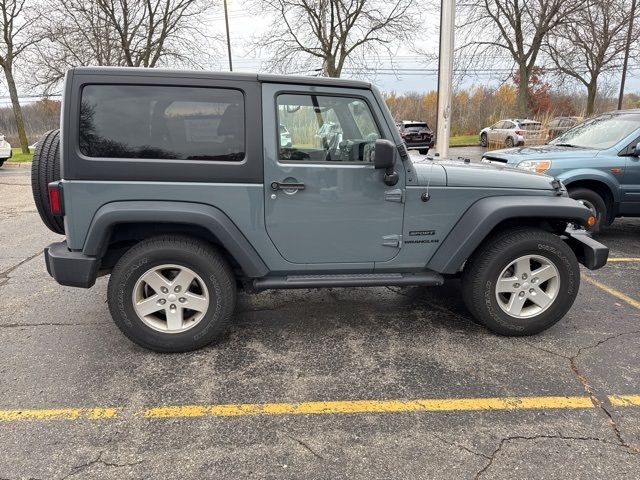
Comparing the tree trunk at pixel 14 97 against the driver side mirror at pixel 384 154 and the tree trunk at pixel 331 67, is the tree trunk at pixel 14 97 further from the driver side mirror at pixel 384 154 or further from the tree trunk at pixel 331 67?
the driver side mirror at pixel 384 154

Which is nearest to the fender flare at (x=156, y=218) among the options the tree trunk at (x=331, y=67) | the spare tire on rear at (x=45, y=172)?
the spare tire on rear at (x=45, y=172)

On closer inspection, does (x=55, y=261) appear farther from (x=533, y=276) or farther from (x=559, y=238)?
(x=559, y=238)

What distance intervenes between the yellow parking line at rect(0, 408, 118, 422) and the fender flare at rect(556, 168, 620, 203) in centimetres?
591

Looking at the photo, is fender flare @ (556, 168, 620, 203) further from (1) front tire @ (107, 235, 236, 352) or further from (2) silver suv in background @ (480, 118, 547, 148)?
(2) silver suv in background @ (480, 118, 547, 148)

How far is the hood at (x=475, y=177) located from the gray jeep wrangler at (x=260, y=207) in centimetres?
1

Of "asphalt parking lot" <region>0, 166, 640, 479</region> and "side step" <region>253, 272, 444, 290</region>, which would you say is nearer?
"asphalt parking lot" <region>0, 166, 640, 479</region>

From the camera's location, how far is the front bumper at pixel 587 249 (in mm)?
3678

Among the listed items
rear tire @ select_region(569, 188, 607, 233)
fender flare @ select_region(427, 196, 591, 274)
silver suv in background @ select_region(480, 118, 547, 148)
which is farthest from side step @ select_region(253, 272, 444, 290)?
silver suv in background @ select_region(480, 118, 547, 148)

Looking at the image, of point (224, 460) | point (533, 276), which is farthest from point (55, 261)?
point (533, 276)

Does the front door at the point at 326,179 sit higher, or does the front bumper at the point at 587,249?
the front door at the point at 326,179

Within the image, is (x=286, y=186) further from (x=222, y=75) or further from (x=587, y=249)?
(x=587, y=249)

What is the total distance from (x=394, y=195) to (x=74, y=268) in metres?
2.32

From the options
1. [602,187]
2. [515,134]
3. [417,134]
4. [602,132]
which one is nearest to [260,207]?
[602,187]

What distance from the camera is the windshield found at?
21.5 ft
